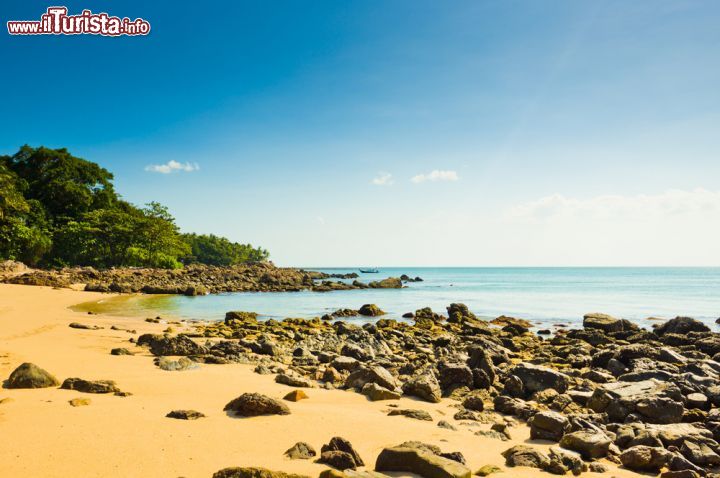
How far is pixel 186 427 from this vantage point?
19.5ft

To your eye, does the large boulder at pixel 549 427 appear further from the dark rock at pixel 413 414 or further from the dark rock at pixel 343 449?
the dark rock at pixel 343 449

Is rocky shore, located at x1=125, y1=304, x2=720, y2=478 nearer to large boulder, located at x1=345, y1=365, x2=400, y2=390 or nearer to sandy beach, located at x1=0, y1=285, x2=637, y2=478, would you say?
large boulder, located at x1=345, y1=365, x2=400, y2=390

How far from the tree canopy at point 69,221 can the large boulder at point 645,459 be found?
178ft

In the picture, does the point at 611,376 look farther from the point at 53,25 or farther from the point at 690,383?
the point at 53,25

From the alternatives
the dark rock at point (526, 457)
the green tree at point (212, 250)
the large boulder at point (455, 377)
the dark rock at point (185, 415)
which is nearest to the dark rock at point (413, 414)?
the dark rock at point (526, 457)

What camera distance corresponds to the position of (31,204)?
55.5 meters

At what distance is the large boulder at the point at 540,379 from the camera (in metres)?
9.99

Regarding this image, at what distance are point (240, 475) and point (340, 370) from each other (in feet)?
23.6

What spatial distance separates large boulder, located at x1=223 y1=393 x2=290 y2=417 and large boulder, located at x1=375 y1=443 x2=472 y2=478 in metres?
2.44

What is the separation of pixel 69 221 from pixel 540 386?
64.3 metres

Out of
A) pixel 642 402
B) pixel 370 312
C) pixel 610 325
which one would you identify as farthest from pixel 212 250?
pixel 642 402

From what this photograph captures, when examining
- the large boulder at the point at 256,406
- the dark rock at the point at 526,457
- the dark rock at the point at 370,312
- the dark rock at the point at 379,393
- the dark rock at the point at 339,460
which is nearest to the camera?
the dark rock at the point at 339,460

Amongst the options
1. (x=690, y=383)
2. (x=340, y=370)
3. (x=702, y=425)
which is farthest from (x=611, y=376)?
(x=340, y=370)

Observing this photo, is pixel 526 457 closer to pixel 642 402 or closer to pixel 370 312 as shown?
pixel 642 402
